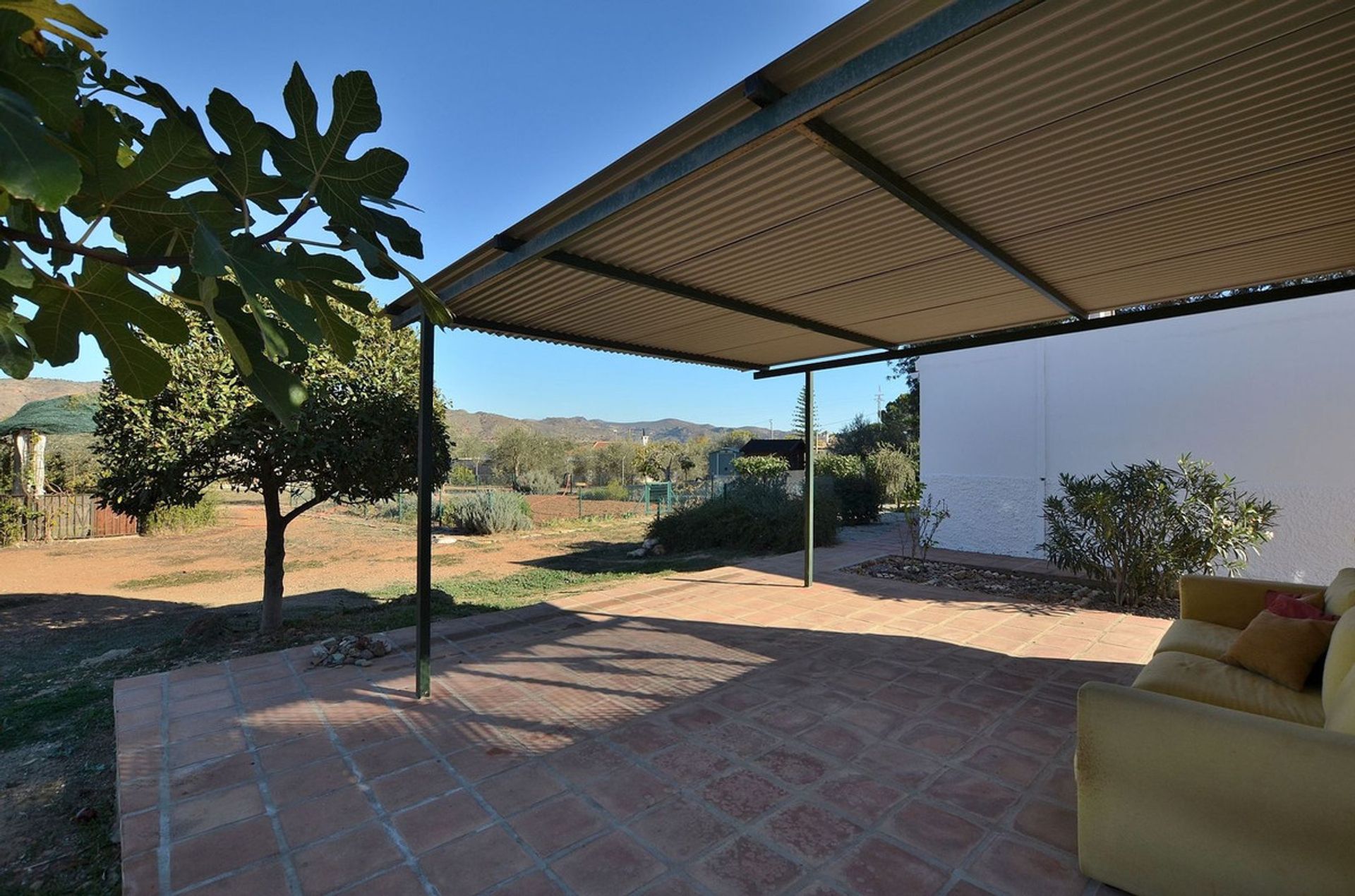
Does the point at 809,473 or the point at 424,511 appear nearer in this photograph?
the point at 424,511

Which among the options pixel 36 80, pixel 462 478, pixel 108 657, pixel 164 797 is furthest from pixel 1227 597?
pixel 462 478

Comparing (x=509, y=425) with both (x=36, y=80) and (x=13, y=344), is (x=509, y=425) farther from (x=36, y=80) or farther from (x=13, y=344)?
(x=36, y=80)

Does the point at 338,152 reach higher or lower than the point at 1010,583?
higher

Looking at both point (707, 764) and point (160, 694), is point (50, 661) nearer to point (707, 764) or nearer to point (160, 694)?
point (160, 694)

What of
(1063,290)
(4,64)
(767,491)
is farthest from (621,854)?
(767,491)

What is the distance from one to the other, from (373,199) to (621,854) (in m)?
2.11

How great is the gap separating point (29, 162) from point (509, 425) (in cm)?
7058

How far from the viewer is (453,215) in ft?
21.0

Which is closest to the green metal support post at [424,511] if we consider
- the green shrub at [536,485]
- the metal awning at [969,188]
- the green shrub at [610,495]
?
the metal awning at [969,188]

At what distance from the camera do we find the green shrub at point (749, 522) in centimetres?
995

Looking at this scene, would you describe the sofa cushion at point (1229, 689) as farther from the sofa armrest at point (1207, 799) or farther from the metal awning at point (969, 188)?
the metal awning at point (969, 188)

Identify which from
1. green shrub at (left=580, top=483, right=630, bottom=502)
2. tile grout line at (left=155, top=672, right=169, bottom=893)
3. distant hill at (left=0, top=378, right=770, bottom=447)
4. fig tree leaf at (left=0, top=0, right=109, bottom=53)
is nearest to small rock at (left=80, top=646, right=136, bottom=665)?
tile grout line at (left=155, top=672, right=169, bottom=893)

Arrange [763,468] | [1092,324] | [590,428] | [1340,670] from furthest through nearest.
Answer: [590,428]
[763,468]
[1092,324]
[1340,670]

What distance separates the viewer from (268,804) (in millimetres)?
2346
